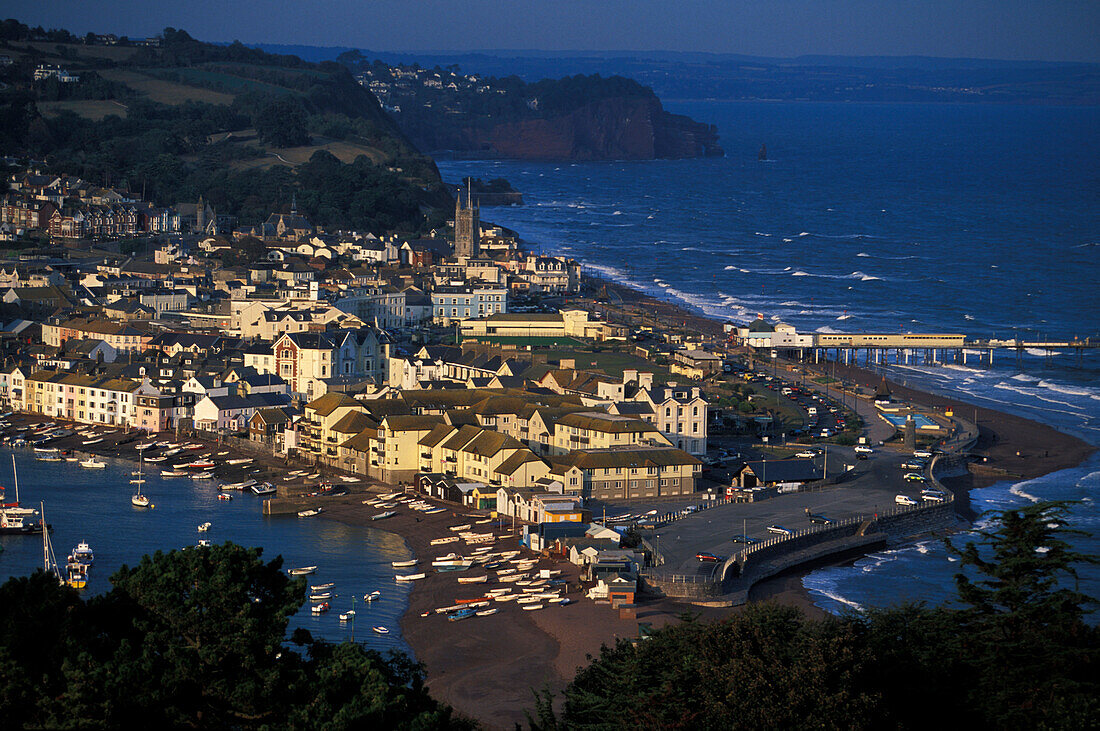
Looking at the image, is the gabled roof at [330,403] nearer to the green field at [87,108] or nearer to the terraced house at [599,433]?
the terraced house at [599,433]

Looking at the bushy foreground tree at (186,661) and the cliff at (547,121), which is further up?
the cliff at (547,121)

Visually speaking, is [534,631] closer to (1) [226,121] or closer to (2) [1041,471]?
(2) [1041,471]

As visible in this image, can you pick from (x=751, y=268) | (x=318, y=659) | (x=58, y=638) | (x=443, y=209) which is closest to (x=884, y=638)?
(x=318, y=659)

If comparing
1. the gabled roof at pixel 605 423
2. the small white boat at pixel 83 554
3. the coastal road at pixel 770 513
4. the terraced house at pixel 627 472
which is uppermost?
the gabled roof at pixel 605 423

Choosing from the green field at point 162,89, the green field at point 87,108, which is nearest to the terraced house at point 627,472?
the green field at point 87,108

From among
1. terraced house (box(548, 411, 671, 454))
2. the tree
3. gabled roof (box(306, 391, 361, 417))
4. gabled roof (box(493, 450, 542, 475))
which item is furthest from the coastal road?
gabled roof (box(306, 391, 361, 417))

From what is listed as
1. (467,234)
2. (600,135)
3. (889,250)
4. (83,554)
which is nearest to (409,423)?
(83,554)
